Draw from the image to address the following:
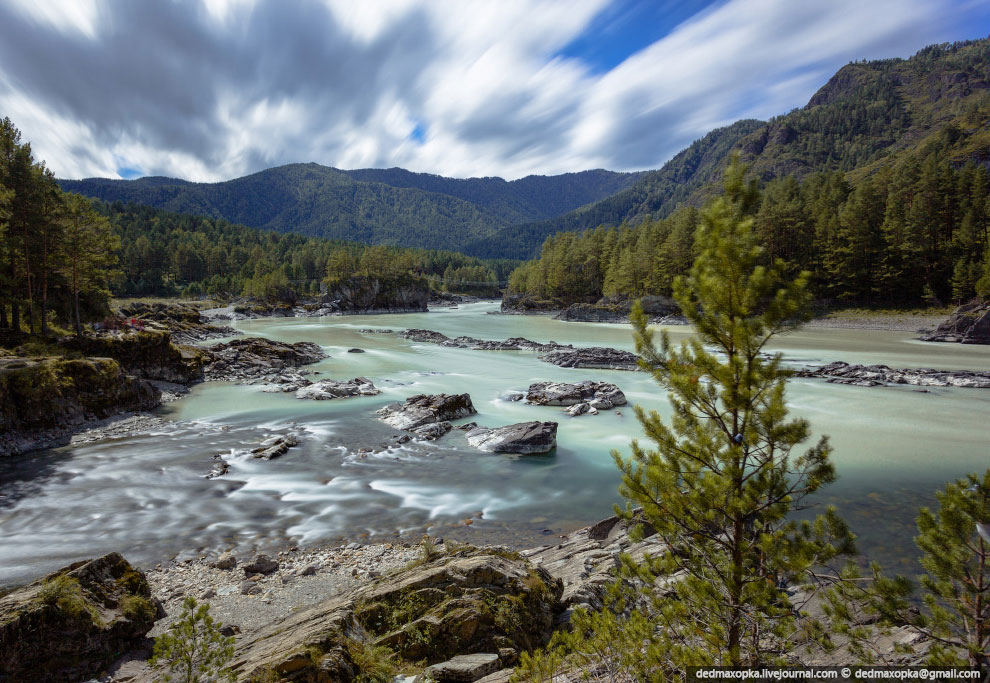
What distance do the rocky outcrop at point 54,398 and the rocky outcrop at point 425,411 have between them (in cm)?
1159

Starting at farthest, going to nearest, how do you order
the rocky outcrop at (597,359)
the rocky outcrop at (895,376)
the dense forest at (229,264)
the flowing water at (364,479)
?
the dense forest at (229,264) < the rocky outcrop at (597,359) < the rocky outcrop at (895,376) < the flowing water at (364,479)

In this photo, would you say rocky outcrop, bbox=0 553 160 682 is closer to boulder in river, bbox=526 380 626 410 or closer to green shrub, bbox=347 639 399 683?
green shrub, bbox=347 639 399 683

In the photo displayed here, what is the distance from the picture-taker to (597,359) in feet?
113

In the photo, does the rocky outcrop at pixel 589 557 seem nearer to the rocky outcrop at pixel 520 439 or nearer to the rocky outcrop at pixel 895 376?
the rocky outcrop at pixel 520 439

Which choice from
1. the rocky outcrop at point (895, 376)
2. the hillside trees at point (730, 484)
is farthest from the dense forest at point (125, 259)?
the rocky outcrop at point (895, 376)

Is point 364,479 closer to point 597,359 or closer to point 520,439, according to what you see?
point 520,439

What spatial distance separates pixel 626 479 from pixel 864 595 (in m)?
2.26

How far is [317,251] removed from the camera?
171m

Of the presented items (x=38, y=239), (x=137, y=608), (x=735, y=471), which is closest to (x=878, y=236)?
(x=735, y=471)

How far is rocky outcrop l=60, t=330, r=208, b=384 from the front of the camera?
23438 millimetres

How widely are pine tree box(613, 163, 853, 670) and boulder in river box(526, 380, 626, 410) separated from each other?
17275 millimetres

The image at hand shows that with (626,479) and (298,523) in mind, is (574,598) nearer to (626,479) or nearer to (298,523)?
(626,479)

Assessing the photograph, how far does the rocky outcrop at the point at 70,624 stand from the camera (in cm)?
495

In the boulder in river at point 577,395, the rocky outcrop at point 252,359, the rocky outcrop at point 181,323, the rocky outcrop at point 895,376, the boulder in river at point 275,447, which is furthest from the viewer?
the rocky outcrop at point 181,323
